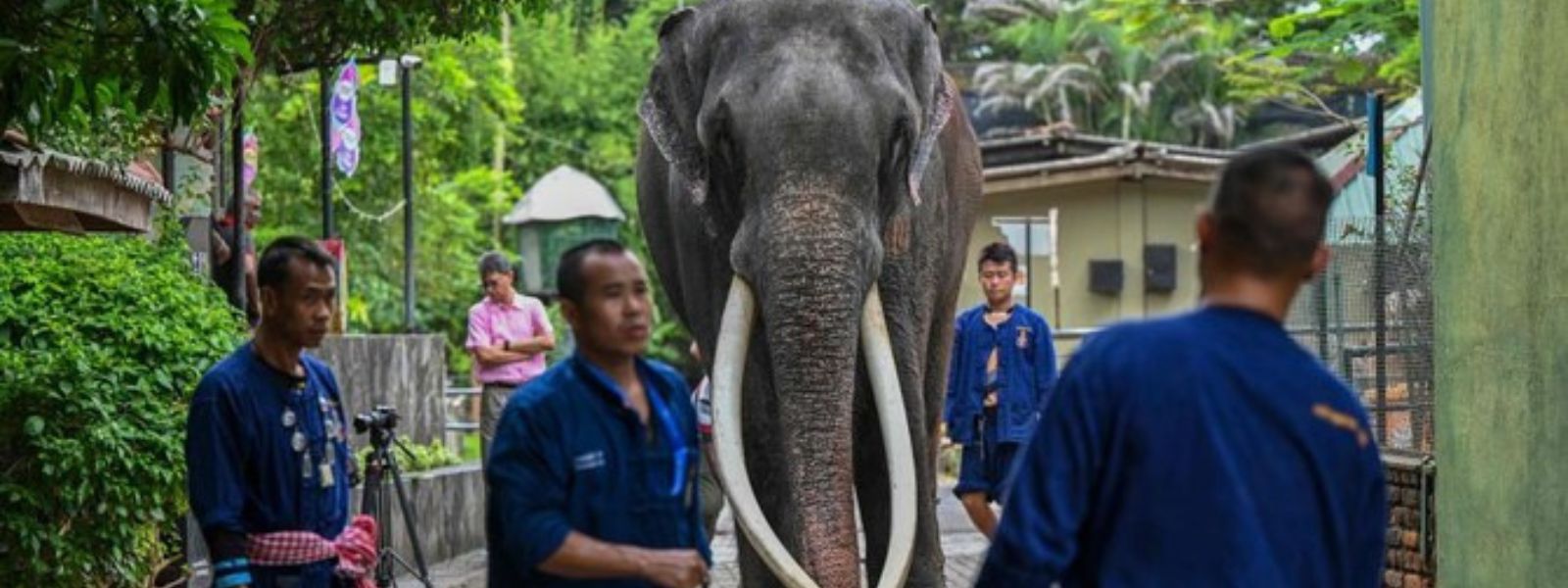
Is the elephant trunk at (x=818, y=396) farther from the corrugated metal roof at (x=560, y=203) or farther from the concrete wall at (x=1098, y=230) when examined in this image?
the concrete wall at (x=1098, y=230)

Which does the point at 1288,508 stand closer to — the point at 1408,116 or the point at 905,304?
the point at 905,304

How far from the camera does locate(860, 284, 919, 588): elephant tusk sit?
970 cm

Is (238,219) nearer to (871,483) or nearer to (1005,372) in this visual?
(1005,372)

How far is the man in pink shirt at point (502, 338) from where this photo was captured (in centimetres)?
1767

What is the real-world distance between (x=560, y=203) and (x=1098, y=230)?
630 centimetres

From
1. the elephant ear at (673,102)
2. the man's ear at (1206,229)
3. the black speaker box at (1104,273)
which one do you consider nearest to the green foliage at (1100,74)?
the black speaker box at (1104,273)

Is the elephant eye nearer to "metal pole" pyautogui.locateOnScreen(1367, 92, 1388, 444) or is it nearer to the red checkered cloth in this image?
"metal pole" pyautogui.locateOnScreen(1367, 92, 1388, 444)

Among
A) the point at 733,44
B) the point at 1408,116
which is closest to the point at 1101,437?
the point at 733,44

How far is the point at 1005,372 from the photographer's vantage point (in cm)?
1405

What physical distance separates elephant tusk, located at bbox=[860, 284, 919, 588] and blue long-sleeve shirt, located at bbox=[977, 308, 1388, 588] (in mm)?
3958

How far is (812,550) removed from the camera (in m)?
9.84

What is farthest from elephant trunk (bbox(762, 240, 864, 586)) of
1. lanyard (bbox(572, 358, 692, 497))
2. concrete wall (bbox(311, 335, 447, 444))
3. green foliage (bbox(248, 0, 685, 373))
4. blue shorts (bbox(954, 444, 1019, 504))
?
concrete wall (bbox(311, 335, 447, 444))

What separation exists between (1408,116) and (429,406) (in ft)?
26.7

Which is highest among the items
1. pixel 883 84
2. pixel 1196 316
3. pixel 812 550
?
pixel 883 84
